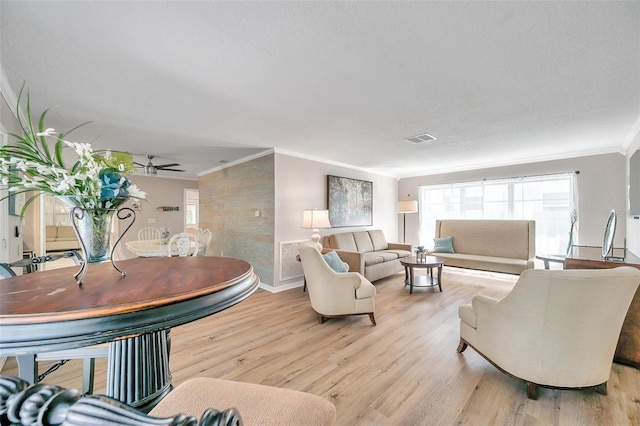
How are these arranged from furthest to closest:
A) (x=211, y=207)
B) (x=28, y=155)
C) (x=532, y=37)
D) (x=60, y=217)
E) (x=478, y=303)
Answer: (x=60, y=217), (x=211, y=207), (x=478, y=303), (x=532, y=37), (x=28, y=155)

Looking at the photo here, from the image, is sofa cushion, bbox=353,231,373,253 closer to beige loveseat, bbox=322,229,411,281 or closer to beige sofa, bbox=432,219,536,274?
beige loveseat, bbox=322,229,411,281

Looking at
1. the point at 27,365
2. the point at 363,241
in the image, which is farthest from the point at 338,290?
the point at 363,241

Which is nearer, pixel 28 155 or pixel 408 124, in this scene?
pixel 28 155

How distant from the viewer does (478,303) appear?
201 cm

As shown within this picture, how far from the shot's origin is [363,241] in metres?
5.38

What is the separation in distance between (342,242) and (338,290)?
2.05 meters

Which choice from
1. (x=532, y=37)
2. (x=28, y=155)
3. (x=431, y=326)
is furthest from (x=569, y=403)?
(x=28, y=155)

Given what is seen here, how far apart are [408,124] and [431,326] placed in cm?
236

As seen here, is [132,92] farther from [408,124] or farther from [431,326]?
[431,326]

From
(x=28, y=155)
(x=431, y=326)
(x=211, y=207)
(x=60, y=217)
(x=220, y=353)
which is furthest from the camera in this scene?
(x=60, y=217)

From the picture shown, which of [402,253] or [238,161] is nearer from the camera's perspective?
[238,161]

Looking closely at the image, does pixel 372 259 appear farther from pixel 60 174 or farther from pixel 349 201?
pixel 60 174

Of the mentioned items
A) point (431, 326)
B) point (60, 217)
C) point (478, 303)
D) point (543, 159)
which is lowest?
point (431, 326)

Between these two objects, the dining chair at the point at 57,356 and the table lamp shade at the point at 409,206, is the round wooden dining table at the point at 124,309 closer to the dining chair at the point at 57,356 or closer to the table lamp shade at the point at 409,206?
the dining chair at the point at 57,356
